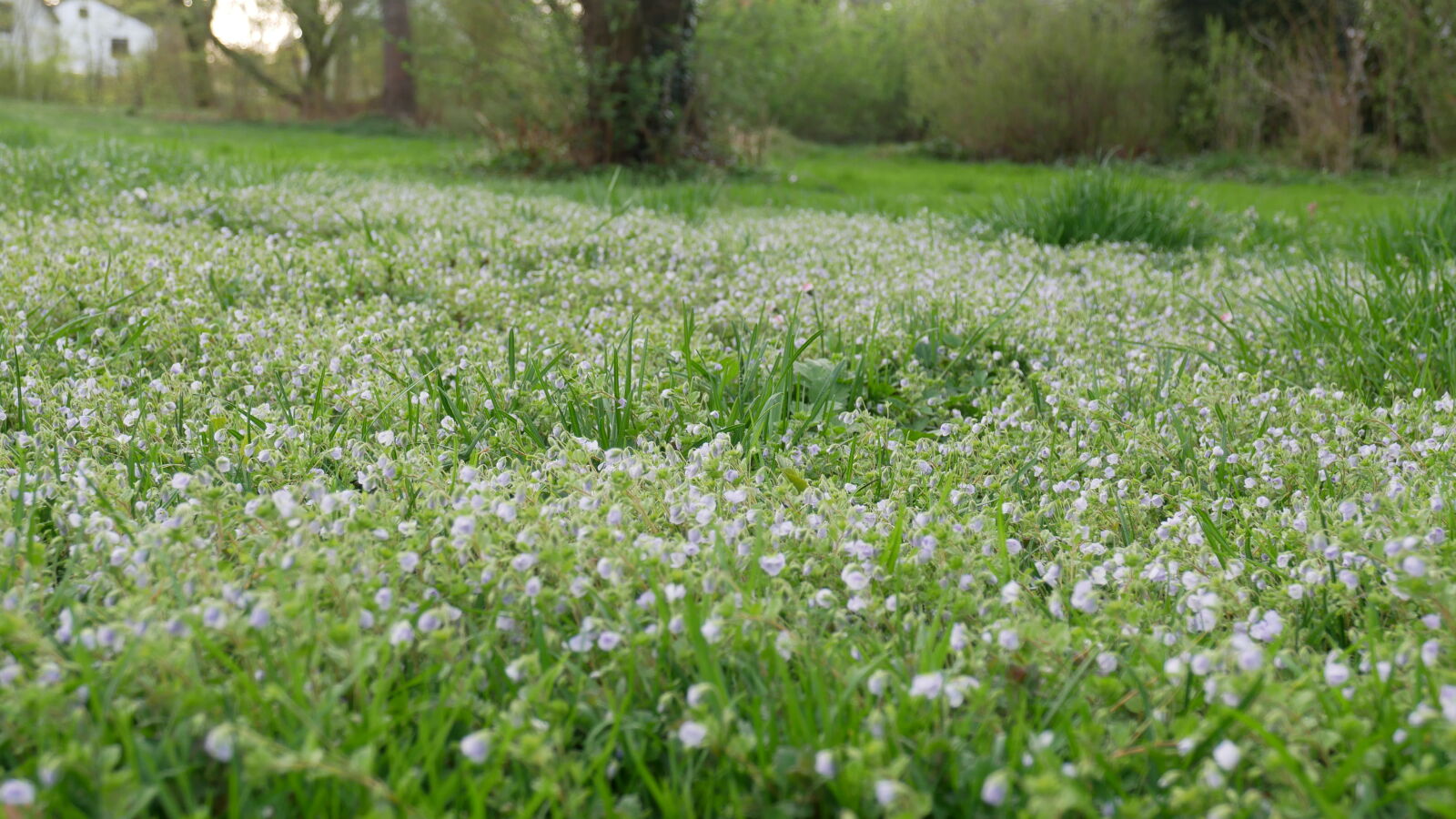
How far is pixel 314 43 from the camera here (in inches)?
1272

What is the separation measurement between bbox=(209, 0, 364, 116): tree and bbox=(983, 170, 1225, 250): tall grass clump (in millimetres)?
28948

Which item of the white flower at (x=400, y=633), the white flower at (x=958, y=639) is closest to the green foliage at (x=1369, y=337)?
the white flower at (x=958, y=639)

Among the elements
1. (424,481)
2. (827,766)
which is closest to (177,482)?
(424,481)

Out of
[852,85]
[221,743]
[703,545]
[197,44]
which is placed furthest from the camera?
[197,44]

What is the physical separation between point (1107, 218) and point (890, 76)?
20.9m

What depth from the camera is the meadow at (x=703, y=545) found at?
4.69ft

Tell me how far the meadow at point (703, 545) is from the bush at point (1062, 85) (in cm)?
1435

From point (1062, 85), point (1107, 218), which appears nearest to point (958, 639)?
point (1107, 218)

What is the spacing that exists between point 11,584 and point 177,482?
1.06 feet

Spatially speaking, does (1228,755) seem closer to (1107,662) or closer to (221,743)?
(1107,662)

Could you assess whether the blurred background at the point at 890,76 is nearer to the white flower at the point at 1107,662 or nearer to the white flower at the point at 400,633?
the white flower at the point at 1107,662

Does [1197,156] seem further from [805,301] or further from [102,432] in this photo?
[102,432]

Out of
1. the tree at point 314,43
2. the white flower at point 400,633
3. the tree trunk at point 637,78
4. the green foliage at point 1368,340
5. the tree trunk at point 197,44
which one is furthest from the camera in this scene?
the tree trunk at point 197,44

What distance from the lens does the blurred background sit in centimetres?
1213
